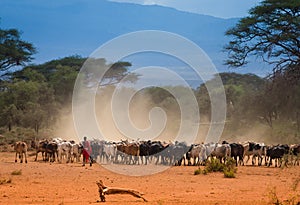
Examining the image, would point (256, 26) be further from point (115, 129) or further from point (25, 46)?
point (25, 46)

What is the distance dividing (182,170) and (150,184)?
5989mm

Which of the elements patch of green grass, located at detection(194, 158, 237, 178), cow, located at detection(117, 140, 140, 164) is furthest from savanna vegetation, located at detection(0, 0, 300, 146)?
patch of green grass, located at detection(194, 158, 237, 178)

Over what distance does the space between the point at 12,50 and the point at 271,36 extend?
95.6ft

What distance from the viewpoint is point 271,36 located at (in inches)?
1204

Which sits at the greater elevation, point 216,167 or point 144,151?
point 144,151

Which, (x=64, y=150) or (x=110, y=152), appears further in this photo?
(x=110, y=152)

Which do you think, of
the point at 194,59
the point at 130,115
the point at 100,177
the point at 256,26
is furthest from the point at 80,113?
the point at 100,177

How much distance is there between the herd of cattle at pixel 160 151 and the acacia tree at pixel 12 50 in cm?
2403

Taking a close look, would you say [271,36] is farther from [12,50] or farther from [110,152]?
[12,50]

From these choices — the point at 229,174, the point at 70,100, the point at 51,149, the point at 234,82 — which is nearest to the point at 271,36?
the point at 229,174

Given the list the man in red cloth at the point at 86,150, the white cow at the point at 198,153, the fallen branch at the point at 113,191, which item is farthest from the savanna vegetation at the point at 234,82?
the fallen branch at the point at 113,191

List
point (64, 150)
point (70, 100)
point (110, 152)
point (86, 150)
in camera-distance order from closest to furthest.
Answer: point (86, 150), point (64, 150), point (110, 152), point (70, 100)

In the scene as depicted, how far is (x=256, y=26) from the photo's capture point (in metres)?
31.5

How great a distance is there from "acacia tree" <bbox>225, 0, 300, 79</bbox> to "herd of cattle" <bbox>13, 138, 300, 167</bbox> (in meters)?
4.21
